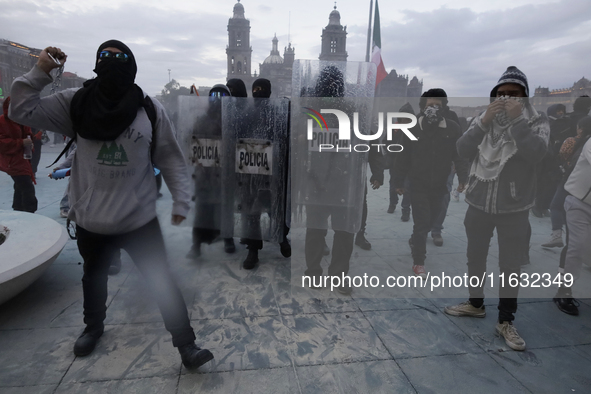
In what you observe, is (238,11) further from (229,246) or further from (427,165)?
(427,165)

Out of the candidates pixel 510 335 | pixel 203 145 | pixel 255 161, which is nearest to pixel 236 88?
pixel 203 145

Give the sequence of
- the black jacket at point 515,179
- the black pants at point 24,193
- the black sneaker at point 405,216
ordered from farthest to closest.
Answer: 1. the black sneaker at point 405,216
2. the black pants at point 24,193
3. the black jacket at point 515,179

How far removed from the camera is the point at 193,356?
6.73ft

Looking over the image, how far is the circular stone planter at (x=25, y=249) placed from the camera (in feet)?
8.25

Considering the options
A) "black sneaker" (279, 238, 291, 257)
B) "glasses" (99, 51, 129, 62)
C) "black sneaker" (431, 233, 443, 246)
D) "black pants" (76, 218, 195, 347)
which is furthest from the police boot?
"glasses" (99, 51, 129, 62)

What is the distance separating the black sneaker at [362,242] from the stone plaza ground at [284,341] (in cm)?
69

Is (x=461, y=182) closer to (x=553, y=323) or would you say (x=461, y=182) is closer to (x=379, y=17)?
(x=553, y=323)

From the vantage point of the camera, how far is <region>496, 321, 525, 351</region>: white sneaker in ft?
7.75

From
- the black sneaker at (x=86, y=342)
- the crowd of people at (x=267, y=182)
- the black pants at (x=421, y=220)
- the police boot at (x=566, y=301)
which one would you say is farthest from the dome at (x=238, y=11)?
the black sneaker at (x=86, y=342)

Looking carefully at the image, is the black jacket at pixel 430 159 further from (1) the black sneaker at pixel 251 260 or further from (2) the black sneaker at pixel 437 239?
(1) the black sneaker at pixel 251 260

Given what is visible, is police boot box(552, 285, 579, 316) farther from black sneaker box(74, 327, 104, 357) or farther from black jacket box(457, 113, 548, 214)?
black sneaker box(74, 327, 104, 357)

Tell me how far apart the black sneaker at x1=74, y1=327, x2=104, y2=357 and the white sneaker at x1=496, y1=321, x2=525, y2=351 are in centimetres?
276

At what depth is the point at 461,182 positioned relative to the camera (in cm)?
377

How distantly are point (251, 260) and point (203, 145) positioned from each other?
1284 mm
